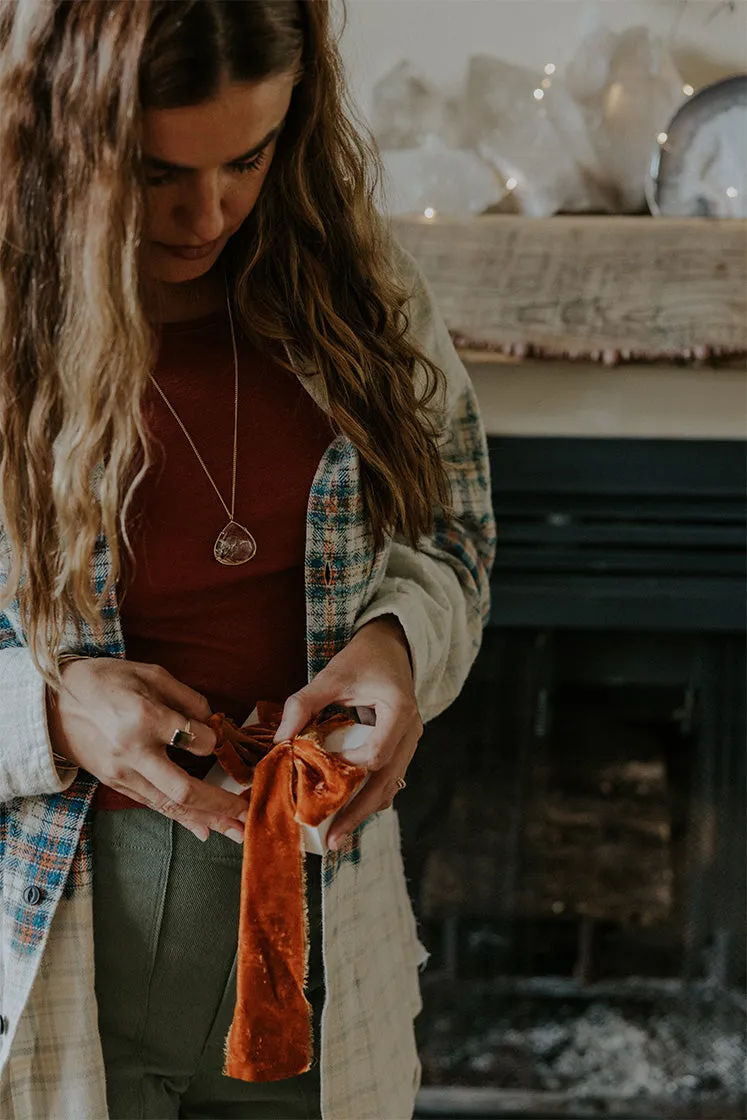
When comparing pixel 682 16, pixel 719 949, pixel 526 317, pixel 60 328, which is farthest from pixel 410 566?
pixel 719 949

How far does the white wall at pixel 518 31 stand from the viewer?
1.39 meters

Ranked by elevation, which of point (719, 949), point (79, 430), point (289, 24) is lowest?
point (719, 949)

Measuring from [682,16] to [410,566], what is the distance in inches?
38.0

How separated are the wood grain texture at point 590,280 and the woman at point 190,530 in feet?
1.81

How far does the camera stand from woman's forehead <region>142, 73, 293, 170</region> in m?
0.58

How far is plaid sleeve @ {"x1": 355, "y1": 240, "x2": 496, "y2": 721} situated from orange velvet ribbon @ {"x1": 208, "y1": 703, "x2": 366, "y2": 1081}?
12cm

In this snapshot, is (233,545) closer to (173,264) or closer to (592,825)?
(173,264)

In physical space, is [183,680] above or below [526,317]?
below

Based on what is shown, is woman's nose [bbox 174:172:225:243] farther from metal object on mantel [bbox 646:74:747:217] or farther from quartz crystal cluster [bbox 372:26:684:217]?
metal object on mantel [bbox 646:74:747:217]

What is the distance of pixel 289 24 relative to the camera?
2.03 feet

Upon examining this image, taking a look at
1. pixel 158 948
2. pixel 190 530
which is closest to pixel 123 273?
pixel 190 530

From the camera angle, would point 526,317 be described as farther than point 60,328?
Yes

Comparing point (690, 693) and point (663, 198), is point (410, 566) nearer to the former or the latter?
point (663, 198)

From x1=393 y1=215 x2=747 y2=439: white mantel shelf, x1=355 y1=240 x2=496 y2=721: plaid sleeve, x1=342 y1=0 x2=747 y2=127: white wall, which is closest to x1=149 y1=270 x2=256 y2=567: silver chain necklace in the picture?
x1=355 y1=240 x2=496 y2=721: plaid sleeve
